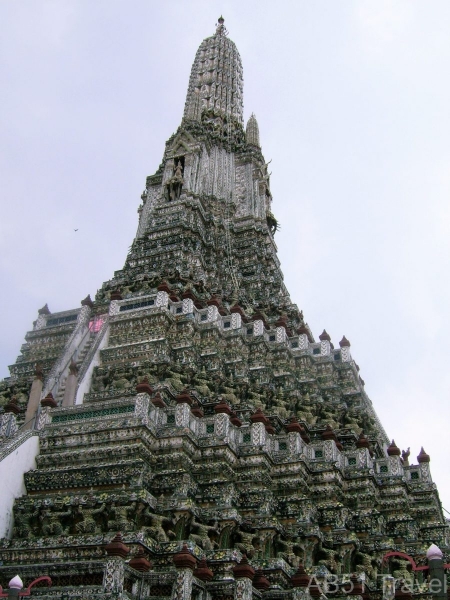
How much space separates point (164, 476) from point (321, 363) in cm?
1341

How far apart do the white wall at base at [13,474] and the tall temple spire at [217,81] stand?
3726 cm

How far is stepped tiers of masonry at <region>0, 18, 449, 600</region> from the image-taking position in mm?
16812

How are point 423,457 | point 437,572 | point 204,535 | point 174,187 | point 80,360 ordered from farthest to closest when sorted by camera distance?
point 174,187 → point 80,360 → point 423,457 → point 204,535 → point 437,572

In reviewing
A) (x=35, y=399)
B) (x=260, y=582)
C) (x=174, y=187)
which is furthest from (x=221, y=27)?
(x=260, y=582)

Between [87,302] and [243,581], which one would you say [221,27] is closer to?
[87,302]

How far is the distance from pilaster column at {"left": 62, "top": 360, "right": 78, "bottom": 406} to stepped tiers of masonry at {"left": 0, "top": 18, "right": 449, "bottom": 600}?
0.09 metres

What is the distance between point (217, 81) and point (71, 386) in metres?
39.5

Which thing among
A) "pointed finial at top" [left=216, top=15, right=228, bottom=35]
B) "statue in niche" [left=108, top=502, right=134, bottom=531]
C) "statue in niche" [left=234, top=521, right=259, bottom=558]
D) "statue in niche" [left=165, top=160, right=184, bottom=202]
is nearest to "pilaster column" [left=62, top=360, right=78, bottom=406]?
"statue in niche" [left=108, top=502, right=134, bottom=531]

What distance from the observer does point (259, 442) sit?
22641mm

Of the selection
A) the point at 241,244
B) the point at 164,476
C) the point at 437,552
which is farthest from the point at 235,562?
the point at 241,244

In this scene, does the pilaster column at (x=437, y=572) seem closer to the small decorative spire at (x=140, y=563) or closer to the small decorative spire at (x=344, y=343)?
the small decorative spire at (x=140, y=563)

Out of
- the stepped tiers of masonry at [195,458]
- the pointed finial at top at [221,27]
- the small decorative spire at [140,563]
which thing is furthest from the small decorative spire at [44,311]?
the pointed finial at top at [221,27]

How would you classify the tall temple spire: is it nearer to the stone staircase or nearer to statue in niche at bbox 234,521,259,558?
the stone staircase

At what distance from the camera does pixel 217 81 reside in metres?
60.3
